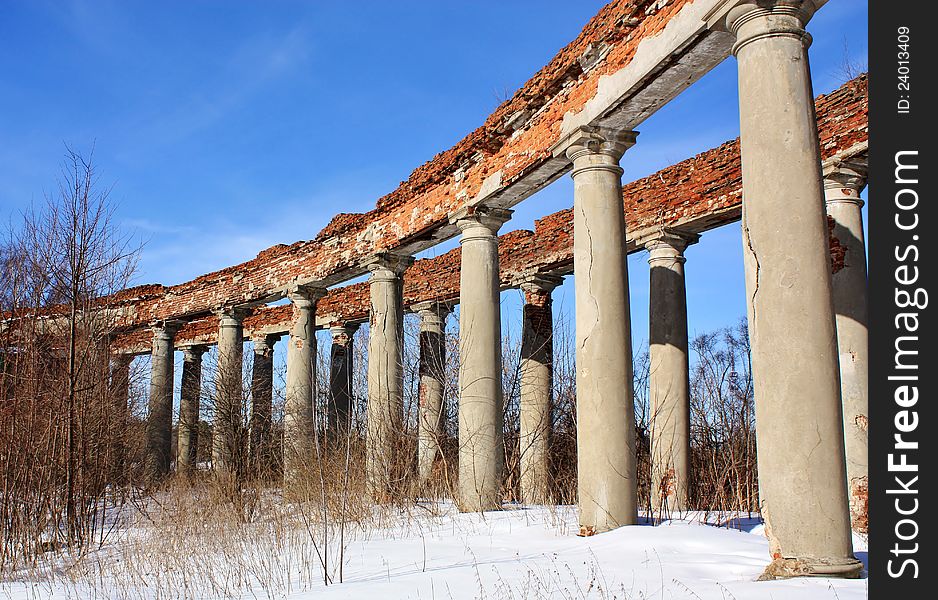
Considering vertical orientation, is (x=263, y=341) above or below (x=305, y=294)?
below

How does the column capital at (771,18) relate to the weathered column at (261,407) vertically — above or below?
above

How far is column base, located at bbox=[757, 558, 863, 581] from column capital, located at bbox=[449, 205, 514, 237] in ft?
25.6

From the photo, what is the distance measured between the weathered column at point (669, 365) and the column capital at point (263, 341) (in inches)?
679

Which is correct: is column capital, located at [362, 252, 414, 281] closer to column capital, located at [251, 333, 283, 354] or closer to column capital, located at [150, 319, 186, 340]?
column capital, located at [150, 319, 186, 340]

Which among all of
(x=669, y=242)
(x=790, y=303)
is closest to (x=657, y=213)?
(x=669, y=242)

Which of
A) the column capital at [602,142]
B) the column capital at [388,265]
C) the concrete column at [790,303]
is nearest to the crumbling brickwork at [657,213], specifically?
the column capital at [388,265]

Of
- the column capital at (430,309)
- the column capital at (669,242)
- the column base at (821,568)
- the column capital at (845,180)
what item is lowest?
the column base at (821,568)

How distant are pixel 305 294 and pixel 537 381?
239 inches

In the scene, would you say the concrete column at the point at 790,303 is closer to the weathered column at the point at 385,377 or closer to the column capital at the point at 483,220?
the column capital at the point at 483,220

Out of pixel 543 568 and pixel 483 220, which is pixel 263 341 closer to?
pixel 483 220

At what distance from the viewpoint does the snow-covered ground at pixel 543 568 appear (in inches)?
215

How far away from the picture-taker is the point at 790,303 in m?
5.80

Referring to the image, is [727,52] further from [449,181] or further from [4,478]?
[4,478]

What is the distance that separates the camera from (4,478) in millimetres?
11453
